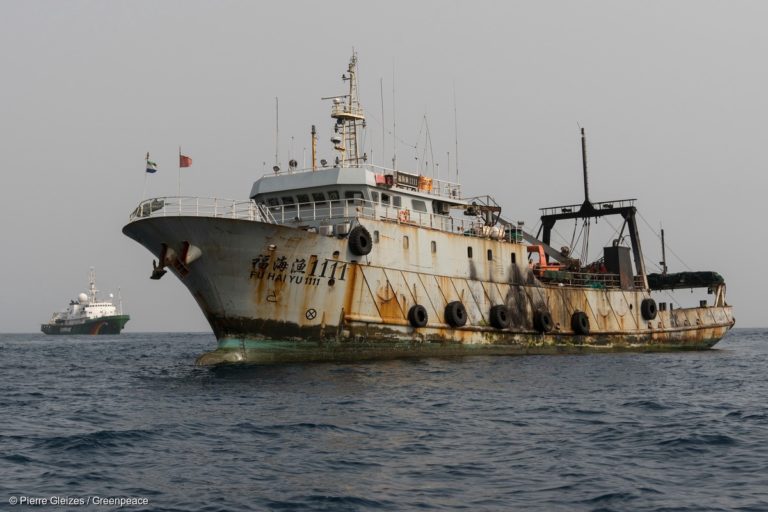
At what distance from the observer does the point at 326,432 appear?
51.3ft

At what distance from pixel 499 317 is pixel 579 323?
22.0 feet

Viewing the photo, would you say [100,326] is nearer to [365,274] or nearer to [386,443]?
[365,274]

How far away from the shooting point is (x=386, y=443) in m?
14.8

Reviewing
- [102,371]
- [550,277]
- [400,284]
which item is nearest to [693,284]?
[550,277]

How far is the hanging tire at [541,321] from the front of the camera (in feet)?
121

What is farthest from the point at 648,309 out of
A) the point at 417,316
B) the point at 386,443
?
the point at 386,443

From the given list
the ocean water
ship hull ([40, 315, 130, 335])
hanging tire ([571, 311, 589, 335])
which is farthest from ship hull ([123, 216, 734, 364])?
ship hull ([40, 315, 130, 335])

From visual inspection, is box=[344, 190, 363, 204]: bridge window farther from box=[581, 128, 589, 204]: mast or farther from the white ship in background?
the white ship in background

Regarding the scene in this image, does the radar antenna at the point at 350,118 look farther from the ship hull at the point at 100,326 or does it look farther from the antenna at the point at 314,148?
the ship hull at the point at 100,326

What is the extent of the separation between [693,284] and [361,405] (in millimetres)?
36177

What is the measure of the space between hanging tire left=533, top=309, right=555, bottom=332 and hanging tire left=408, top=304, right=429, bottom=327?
8255 mm

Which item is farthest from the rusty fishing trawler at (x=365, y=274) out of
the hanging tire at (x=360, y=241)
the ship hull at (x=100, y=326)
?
the ship hull at (x=100, y=326)

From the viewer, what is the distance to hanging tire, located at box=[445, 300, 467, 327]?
32250mm

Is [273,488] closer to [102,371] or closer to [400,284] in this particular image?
[400,284]
